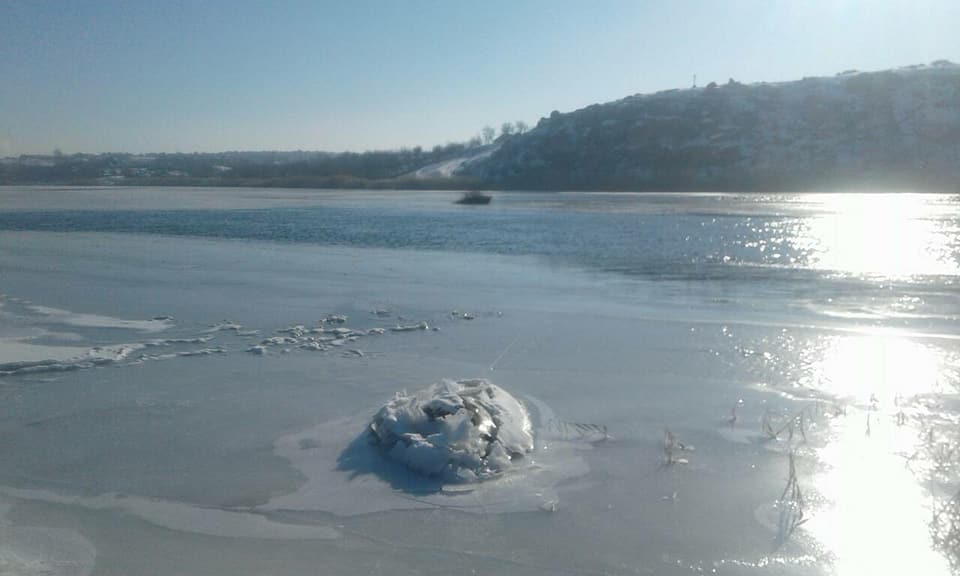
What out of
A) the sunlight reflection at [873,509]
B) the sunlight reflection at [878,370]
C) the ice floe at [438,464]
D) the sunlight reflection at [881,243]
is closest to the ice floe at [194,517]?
the ice floe at [438,464]

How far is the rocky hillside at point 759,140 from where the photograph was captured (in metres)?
66.4

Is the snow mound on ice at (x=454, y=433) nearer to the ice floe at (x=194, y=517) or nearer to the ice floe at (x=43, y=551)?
the ice floe at (x=194, y=517)

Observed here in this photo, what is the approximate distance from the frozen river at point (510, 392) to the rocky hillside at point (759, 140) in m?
54.2

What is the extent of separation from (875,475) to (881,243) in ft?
61.7

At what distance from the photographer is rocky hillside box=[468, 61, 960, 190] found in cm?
6638

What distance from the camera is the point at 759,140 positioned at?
75.8 meters

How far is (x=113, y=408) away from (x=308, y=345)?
2.78 m

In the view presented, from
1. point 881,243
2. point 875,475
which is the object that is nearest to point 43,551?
point 875,475

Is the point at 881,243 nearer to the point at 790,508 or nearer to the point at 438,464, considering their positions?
the point at 790,508

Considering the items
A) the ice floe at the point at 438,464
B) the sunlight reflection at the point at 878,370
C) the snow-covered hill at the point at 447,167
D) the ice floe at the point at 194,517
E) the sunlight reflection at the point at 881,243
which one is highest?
the snow-covered hill at the point at 447,167

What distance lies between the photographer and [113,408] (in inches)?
292

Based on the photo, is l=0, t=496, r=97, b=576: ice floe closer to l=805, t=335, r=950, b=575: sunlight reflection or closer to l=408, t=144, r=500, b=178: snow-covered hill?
l=805, t=335, r=950, b=575: sunlight reflection

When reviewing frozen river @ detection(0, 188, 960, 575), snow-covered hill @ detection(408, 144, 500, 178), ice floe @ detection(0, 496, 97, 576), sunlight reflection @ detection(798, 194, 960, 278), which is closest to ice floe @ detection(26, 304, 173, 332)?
frozen river @ detection(0, 188, 960, 575)

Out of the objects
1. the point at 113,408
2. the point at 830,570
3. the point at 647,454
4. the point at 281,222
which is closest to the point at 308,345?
the point at 113,408
